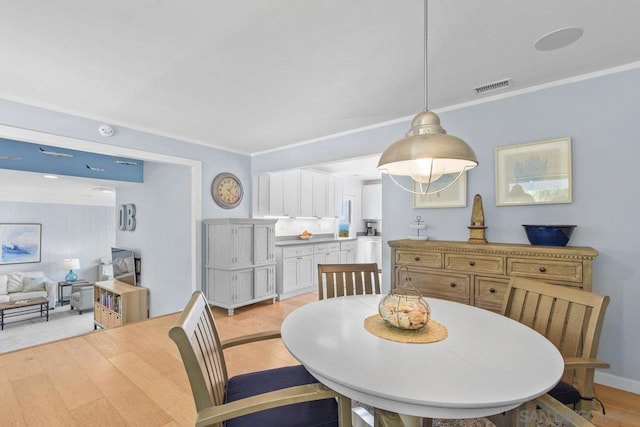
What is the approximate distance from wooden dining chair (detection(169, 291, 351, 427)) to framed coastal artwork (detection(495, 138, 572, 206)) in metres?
2.44

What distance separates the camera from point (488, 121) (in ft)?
9.40

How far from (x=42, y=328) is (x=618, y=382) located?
8.97m

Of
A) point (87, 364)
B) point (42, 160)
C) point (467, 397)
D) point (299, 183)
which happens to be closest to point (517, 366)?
point (467, 397)

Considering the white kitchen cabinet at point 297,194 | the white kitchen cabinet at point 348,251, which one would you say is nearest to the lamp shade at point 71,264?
the white kitchen cabinet at point 297,194

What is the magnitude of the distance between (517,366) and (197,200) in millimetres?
4232

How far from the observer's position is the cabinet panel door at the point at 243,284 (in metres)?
4.13

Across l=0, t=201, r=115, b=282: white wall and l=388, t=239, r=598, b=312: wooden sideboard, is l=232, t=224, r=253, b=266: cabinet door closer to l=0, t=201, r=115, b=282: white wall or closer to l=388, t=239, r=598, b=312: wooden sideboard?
l=388, t=239, r=598, b=312: wooden sideboard

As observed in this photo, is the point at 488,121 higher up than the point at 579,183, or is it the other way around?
the point at 488,121

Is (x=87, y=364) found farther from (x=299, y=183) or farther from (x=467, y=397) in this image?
(x=299, y=183)

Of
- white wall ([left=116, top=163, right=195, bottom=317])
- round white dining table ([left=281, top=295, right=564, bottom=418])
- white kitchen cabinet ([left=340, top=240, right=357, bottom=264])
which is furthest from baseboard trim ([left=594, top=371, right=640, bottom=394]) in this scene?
white wall ([left=116, top=163, right=195, bottom=317])

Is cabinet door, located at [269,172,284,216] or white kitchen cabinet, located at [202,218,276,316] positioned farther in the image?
cabinet door, located at [269,172,284,216]

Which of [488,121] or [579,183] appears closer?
[579,183]

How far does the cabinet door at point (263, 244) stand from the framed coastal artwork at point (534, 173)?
3.13 metres

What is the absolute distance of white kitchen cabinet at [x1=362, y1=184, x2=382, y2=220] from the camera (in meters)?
7.68
